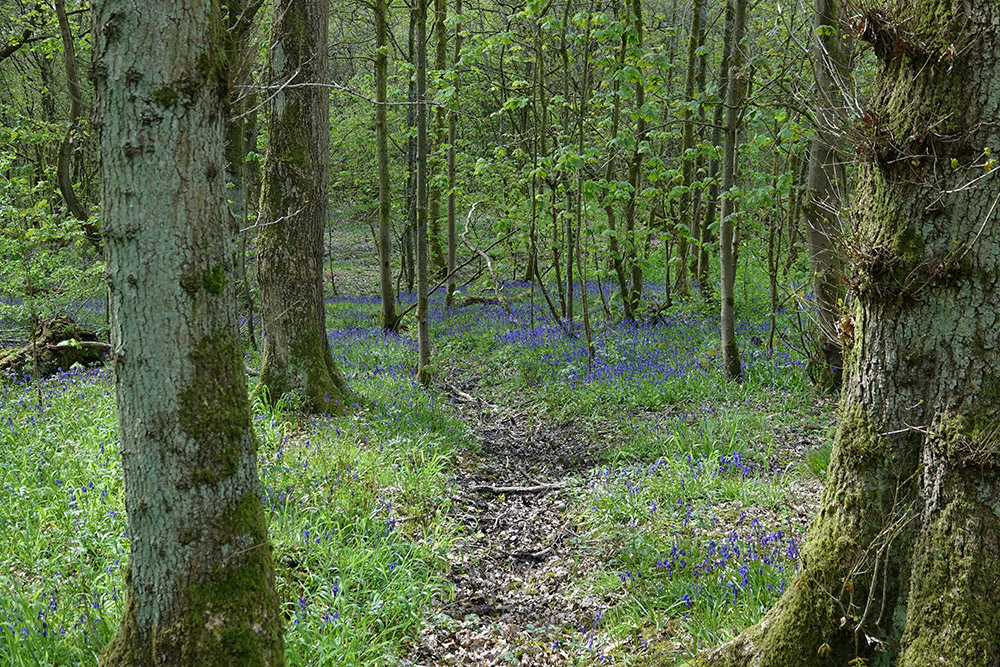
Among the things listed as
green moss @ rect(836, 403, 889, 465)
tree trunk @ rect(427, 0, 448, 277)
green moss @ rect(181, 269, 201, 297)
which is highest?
tree trunk @ rect(427, 0, 448, 277)

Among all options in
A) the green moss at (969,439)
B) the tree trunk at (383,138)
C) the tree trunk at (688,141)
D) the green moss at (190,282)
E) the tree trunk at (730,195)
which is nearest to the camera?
the green moss at (969,439)

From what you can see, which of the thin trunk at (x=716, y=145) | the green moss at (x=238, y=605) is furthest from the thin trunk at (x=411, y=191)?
the green moss at (x=238, y=605)

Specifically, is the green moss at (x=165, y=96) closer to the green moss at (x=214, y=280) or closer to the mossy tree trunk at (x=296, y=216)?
the green moss at (x=214, y=280)

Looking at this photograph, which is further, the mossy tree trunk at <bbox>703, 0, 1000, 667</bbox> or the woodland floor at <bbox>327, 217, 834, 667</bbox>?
the woodland floor at <bbox>327, 217, 834, 667</bbox>

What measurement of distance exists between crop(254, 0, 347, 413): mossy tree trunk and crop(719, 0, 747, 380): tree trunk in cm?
487

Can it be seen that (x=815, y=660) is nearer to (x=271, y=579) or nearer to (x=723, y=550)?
(x=723, y=550)

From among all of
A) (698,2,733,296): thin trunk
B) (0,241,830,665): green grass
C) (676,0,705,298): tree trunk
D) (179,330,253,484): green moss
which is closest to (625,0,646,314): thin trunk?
(676,0,705,298): tree trunk

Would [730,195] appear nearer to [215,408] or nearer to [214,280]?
[214,280]

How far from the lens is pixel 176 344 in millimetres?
2477

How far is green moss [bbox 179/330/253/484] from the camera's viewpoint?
2533 mm

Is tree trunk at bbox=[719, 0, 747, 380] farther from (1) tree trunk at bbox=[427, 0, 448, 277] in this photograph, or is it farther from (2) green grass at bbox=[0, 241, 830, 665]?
(1) tree trunk at bbox=[427, 0, 448, 277]

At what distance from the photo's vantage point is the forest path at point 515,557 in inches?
155

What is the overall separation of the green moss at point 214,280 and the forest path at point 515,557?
8.30 ft

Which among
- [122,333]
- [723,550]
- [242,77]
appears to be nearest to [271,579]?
[122,333]
